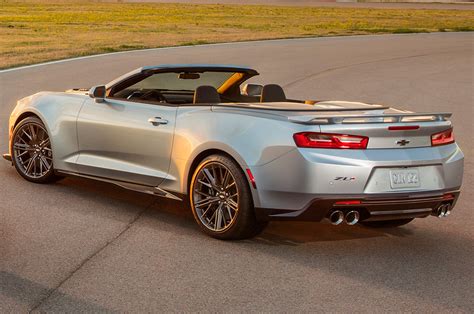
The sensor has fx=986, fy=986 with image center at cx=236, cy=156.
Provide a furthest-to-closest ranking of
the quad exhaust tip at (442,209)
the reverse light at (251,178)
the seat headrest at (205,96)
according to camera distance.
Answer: the seat headrest at (205,96) → the quad exhaust tip at (442,209) → the reverse light at (251,178)

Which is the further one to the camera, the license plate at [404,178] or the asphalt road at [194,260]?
the license plate at [404,178]

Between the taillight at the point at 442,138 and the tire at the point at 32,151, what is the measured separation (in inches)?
144

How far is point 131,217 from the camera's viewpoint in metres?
8.12

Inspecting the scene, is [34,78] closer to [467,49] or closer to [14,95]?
[14,95]

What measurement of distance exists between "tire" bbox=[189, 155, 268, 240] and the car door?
0.47 metres

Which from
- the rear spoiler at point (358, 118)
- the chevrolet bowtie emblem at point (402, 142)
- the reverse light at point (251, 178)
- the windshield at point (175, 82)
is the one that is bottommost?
the windshield at point (175, 82)

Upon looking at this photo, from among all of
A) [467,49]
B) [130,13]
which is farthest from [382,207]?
[130,13]

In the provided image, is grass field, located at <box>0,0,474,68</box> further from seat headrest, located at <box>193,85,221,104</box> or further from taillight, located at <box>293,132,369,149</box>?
taillight, located at <box>293,132,369,149</box>

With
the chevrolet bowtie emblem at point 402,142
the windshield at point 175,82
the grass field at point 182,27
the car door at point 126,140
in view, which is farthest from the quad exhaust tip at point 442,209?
the grass field at point 182,27

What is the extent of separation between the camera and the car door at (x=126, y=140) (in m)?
7.90

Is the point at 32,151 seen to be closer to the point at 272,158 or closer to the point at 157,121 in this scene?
the point at 157,121

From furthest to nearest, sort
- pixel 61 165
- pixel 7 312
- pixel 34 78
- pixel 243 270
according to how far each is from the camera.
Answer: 1. pixel 34 78
2. pixel 61 165
3. pixel 243 270
4. pixel 7 312

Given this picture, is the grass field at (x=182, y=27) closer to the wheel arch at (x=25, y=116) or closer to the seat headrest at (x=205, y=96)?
the wheel arch at (x=25, y=116)

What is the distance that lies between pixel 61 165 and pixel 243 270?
117 inches
